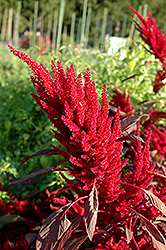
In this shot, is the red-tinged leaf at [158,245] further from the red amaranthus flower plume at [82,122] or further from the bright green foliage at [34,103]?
the bright green foliage at [34,103]

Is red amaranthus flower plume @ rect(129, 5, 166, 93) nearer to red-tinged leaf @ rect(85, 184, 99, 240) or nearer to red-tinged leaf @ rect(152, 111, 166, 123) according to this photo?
red-tinged leaf @ rect(152, 111, 166, 123)

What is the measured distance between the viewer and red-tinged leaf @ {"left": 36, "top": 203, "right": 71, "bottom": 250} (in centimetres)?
69

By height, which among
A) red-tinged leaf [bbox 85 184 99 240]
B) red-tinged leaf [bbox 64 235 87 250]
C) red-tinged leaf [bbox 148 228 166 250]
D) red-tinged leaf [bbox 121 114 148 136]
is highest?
red-tinged leaf [bbox 121 114 148 136]

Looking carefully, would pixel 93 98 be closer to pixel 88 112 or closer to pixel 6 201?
pixel 88 112

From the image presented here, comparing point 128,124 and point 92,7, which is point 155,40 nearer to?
point 128,124

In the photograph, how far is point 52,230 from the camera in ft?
2.34

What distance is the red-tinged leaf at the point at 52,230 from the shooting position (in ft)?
2.27

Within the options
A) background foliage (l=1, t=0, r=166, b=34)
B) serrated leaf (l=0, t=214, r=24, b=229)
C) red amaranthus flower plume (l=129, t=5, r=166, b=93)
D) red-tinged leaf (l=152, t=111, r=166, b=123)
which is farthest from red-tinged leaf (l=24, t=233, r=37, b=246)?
background foliage (l=1, t=0, r=166, b=34)

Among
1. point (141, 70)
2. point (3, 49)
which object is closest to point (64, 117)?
point (141, 70)

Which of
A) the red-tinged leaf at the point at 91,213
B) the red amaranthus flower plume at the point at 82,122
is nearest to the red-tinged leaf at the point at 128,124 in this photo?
the red amaranthus flower plume at the point at 82,122

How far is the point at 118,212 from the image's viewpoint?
811 millimetres

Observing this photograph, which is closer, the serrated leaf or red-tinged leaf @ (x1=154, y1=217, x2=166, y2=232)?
red-tinged leaf @ (x1=154, y1=217, x2=166, y2=232)

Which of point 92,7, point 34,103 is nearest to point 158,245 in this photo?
point 34,103

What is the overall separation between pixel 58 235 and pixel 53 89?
35 centimetres
